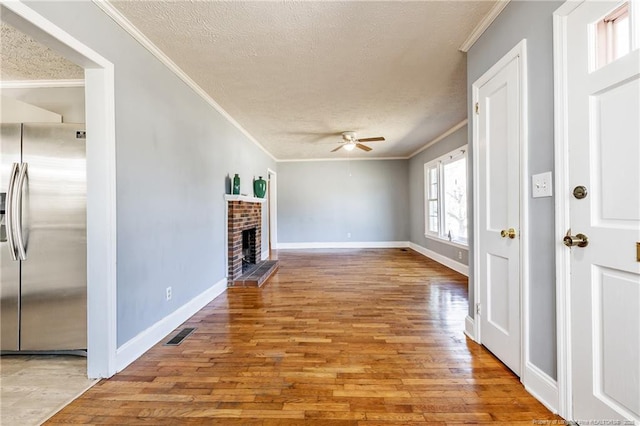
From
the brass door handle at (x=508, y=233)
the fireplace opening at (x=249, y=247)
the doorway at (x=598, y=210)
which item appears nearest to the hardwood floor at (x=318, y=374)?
the doorway at (x=598, y=210)

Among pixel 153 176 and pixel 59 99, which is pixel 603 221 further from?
pixel 59 99

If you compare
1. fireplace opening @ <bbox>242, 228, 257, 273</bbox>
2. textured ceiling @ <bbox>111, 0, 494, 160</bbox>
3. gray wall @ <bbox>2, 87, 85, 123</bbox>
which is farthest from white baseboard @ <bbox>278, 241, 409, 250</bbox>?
gray wall @ <bbox>2, 87, 85, 123</bbox>

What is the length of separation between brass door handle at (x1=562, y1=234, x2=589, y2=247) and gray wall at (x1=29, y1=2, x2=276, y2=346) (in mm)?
2642

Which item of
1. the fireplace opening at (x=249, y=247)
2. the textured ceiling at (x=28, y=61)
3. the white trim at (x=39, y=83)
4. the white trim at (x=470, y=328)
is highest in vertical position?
the textured ceiling at (x=28, y=61)

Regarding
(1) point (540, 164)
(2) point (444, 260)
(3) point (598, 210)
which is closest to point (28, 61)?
(1) point (540, 164)

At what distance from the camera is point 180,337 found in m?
2.33

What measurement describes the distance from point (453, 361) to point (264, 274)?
9.63 ft

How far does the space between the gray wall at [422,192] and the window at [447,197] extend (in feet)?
0.45

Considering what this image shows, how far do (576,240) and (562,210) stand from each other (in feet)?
0.54

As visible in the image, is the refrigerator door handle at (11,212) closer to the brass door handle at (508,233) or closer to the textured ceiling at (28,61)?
the textured ceiling at (28,61)

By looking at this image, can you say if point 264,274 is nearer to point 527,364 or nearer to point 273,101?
point 273,101

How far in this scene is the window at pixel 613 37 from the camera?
1.12 m

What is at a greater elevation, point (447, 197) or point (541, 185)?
point (447, 197)

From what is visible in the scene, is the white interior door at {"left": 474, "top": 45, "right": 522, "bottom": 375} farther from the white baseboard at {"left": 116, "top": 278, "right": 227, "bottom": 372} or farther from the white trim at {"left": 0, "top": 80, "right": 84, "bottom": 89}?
the white trim at {"left": 0, "top": 80, "right": 84, "bottom": 89}
